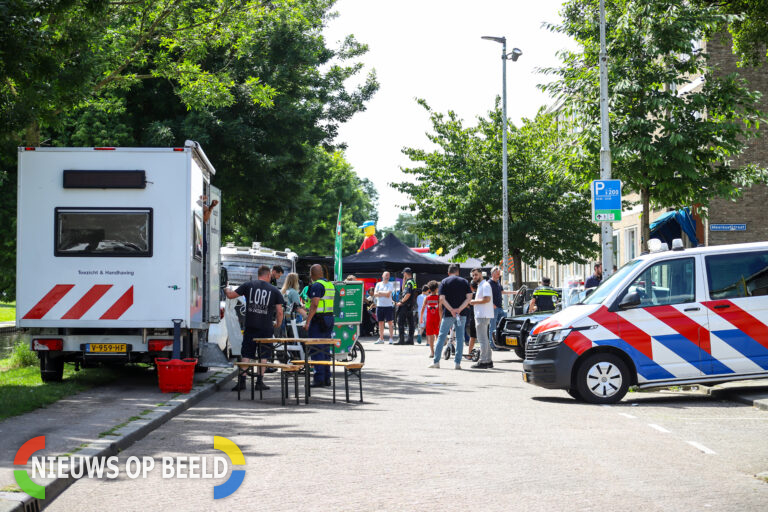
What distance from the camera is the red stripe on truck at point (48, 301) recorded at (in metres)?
13.6

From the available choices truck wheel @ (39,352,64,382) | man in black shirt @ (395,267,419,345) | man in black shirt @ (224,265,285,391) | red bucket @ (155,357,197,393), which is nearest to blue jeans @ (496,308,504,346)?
man in black shirt @ (395,267,419,345)

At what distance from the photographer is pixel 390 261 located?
3397 centimetres

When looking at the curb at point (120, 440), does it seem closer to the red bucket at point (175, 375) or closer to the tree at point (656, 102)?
the red bucket at point (175, 375)

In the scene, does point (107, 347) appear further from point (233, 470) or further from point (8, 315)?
point (8, 315)

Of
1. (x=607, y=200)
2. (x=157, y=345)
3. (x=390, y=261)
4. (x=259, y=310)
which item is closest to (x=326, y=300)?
(x=259, y=310)

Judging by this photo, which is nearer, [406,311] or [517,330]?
[517,330]

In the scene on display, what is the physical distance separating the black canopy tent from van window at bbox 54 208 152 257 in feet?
66.7

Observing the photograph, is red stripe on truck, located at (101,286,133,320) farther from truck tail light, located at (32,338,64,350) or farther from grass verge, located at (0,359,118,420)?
grass verge, located at (0,359,118,420)

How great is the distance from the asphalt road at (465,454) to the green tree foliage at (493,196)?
26.7 metres

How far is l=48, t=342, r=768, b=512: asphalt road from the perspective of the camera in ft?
21.9

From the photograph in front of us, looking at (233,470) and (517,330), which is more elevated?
(517,330)

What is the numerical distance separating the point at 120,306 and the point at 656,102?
1221cm

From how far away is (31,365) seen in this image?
16.9 metres

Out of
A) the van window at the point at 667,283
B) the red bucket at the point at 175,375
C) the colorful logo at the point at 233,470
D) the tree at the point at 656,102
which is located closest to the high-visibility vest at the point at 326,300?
the red bucket at the point at 175,375
